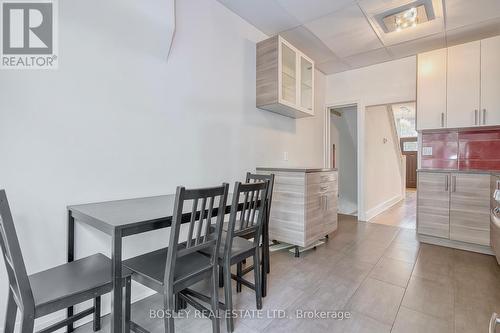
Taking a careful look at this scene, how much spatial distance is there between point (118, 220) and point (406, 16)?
342 centimetres

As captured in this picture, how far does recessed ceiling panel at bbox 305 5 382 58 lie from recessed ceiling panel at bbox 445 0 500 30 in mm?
755

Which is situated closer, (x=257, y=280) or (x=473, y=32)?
(x=257, y=280)

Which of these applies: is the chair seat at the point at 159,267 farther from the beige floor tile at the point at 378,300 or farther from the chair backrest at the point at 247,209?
the beige floor tile at the point at 378,300

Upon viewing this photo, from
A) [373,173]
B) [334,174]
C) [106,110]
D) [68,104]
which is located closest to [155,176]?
[106,110]

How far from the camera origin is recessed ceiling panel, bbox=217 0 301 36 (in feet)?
8.32

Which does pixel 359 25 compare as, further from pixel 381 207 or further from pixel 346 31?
pixel 381 207

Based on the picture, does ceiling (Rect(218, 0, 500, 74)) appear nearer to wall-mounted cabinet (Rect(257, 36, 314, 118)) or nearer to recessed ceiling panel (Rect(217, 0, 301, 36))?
recessed ceiling panel (Rect(217, 0, 301, 36))

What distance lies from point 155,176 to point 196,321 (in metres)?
1.13

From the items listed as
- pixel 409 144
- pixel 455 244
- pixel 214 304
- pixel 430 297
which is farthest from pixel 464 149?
pixel 409 144

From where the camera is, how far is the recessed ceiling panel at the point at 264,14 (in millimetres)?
2537

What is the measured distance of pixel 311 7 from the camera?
8.38 ft

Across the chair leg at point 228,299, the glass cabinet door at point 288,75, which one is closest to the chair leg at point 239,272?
the chair leg at point 228,299

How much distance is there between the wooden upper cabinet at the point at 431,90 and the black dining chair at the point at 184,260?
3308 millimetres

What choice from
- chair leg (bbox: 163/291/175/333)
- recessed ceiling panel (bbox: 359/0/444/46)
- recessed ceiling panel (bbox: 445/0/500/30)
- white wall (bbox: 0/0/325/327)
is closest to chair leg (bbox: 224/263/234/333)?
chair leg (bbox: 163/291/175/333)
